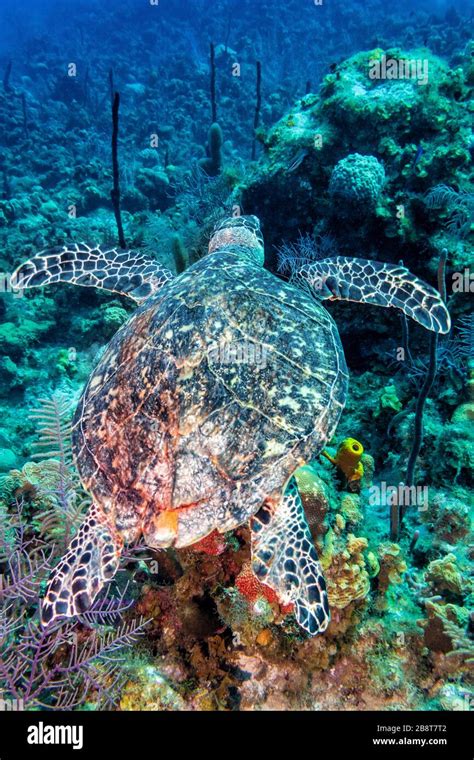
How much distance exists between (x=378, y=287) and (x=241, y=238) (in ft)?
5.08

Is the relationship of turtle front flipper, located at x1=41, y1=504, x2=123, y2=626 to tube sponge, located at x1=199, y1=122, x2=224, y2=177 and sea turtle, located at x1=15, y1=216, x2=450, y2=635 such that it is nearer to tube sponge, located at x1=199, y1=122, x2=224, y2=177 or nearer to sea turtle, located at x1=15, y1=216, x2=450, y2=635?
sea turtle, located at x1=15, y1=216, x2=450, y2=635

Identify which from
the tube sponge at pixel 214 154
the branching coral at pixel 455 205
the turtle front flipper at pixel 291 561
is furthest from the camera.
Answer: the tube sponge at pixel 214 154

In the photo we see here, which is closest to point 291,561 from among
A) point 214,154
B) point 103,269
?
point 103,269

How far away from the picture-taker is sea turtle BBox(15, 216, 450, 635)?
2.24 m

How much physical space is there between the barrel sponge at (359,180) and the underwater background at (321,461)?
25 mm

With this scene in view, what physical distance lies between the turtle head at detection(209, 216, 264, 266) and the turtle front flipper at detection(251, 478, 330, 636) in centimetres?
251

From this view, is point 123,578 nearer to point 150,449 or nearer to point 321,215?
point 150,449

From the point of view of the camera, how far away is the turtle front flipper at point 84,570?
7.46ft

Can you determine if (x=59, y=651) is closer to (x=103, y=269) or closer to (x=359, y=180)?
(x=103, y=269)

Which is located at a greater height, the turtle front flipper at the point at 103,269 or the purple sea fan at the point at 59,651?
the turtle front flipper at the point at 103,269

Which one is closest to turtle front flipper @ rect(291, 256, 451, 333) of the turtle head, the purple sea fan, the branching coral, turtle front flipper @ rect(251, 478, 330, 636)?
the turtle head

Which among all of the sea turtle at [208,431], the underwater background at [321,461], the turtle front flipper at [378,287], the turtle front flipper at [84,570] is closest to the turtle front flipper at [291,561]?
the sea turtle at [208,431]

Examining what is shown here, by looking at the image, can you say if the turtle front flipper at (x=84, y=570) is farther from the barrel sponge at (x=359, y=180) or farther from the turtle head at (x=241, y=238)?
the barrel sponge at (x=359, y=180)
